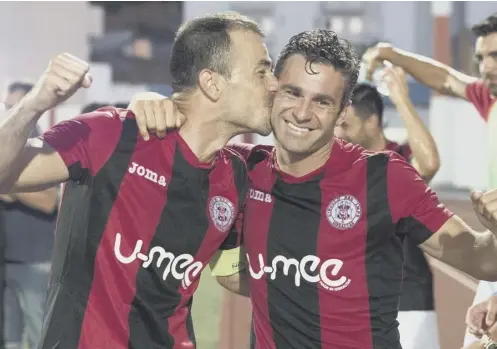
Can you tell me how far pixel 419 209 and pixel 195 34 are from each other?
0.88 meters

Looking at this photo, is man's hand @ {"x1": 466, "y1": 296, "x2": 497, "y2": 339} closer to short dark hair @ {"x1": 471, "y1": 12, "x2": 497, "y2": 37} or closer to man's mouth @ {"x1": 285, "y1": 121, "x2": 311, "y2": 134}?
man's mouth @ {"x1": 285, "y1": 121, "x2": 311, "y2": 134}

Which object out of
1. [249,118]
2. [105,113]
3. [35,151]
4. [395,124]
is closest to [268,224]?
[249,118]

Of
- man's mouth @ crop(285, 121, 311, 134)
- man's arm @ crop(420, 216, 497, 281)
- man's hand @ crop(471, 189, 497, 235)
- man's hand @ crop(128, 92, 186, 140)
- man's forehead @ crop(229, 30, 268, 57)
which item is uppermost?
man's forehead @ crop(229, 30, 268, 57)

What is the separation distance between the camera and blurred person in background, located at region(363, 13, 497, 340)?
3.80 m

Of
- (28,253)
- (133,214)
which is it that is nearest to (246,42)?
(133,214)

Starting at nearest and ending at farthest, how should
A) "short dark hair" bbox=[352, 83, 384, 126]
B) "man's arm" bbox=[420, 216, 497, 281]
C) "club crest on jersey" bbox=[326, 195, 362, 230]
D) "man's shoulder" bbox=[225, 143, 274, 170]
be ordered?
"man's arm" bbox=[420, 216, 497, 281] → "club crest on jersey" bbox=[326, 195, 362, 230] → "man's shoulder" bbox=[225, 143, 274, 170] → "short dark hair" bbox=[352, 83, 384, 126]

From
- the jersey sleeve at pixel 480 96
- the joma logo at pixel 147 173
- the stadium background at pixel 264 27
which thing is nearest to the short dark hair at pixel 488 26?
the jersey sleeve at pixel 480 96

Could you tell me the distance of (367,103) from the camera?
164 inches

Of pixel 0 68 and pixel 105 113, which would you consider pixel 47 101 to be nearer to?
pixel 105 113

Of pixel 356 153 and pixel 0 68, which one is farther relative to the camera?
pixel 0 68

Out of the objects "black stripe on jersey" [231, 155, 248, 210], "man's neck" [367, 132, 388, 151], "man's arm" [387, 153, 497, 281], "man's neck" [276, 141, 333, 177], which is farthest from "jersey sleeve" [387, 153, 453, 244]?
"man's neck" [367, 132, 388, 151]

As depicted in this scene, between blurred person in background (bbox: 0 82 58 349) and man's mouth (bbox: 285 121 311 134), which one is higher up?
man's mouth (bbox: 285 121 311 134)

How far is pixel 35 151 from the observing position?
1974mm

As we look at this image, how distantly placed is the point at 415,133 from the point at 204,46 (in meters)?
1.62
